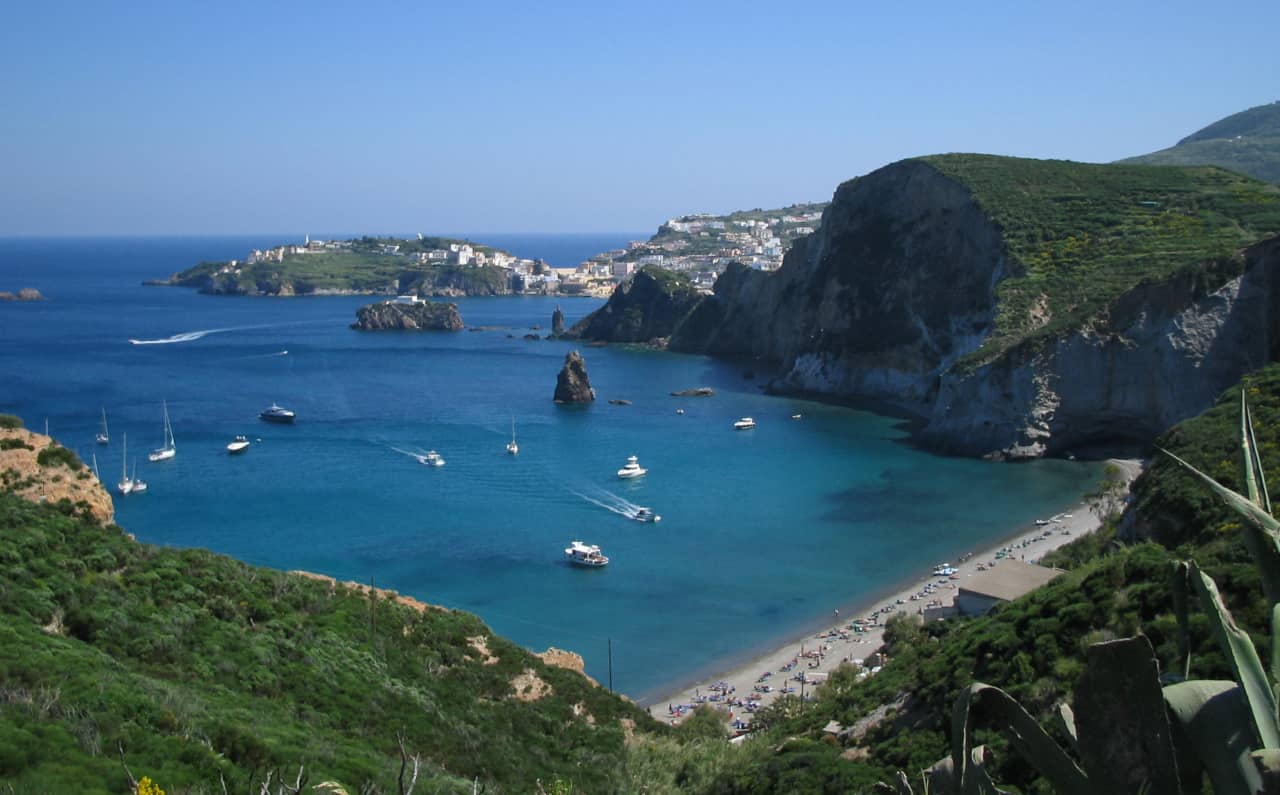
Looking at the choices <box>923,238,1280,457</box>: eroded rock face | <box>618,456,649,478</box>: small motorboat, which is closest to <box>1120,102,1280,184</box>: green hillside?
<box>923,238,1280,457</box>: eroded rock face

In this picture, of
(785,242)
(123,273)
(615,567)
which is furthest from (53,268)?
(615,567)

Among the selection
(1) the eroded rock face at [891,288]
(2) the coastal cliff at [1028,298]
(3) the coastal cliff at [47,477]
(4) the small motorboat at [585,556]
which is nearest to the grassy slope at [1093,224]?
(2) the coastal cliff at [1028,298]

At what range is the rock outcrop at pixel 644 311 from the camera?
276 feet

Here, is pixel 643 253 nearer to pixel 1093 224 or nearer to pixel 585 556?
pixel 1093 224

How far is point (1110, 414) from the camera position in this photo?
39312 millimetres

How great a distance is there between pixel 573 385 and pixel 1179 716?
2082 inches

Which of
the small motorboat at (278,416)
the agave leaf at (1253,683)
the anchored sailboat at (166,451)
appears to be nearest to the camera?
the agave leaf at (1253,683)

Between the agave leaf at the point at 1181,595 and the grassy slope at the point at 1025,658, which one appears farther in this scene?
the grassy slope at the point at 1025,658

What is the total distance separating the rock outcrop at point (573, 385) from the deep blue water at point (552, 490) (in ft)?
3.42

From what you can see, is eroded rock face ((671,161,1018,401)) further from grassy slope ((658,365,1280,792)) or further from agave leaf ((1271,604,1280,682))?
agave leaf ((1271,604,1280,682))

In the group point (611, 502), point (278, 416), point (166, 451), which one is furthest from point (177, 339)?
point (611, 502)

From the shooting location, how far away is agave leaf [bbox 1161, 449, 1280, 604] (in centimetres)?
287

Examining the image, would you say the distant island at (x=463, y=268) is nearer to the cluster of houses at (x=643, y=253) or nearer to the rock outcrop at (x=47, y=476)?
the cluster of houses at (x=643, y=253)

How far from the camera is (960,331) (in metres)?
49.7
